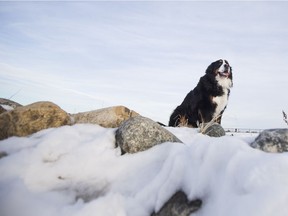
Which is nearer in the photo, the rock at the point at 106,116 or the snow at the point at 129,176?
the snow at the point at 129,176

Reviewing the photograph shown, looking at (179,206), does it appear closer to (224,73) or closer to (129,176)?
(129,176)

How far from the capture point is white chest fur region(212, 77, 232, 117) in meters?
8.54

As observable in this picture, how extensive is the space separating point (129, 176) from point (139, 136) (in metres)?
0.66

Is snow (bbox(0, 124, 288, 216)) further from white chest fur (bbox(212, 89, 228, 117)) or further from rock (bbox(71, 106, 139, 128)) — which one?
white chest fur (bbox(212, 89, 228, 117))

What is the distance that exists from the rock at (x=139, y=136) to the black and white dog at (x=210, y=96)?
4141 millimetres

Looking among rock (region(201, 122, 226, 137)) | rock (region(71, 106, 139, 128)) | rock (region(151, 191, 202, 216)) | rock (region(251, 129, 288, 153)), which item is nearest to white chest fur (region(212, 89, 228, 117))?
rock (region(201, 122, 226, 137))

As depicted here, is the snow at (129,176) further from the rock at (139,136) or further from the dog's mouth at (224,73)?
the dog's mouth at (224,73)

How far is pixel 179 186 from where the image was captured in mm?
3068

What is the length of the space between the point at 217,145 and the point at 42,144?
225cm

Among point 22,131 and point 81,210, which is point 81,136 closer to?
point 22,131

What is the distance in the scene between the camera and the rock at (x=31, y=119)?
198 inches

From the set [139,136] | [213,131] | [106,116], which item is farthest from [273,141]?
[106,116]

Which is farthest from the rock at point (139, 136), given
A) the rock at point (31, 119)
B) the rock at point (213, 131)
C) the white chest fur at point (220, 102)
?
the white chest fur at point (220, 102)

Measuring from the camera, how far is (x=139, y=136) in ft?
13.6
